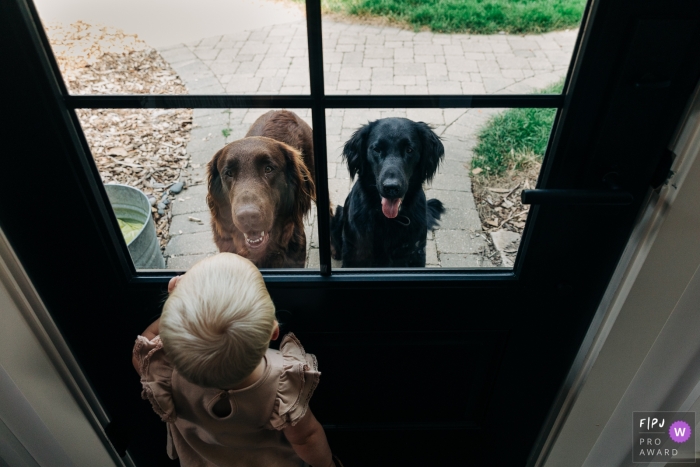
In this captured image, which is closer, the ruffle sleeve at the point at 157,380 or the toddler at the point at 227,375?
the toddler at the point at 227,375

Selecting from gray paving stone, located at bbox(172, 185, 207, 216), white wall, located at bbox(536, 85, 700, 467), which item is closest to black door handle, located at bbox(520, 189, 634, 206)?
white wall, located at bbox(536, 85, 700, 467)

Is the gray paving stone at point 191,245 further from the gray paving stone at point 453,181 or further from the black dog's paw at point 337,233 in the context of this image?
the gray paving stone at point 453,181

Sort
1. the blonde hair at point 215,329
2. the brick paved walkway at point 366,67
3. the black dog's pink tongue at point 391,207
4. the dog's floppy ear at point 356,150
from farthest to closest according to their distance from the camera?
1. the black dog's pink tongue at point 391,207
2. the dog's floppy ear at point 356,150
3. the brick paved walkway at point 366,67
4. the blonde hair at point 215,329

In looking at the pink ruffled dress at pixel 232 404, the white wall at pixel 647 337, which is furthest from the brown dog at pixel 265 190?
the white wall at pixel 647 337

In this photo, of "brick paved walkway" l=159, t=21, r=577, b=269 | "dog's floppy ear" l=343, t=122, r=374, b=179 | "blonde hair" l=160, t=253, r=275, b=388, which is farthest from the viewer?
"dog's floppy ear" l=343, t=122, r=374, b=179

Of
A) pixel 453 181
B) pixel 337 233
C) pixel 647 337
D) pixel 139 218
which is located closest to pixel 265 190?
pixel 337 233

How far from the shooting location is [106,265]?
0.99m

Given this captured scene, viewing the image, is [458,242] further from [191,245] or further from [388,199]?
[191,245]

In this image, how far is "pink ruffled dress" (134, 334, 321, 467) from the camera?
0.83 m

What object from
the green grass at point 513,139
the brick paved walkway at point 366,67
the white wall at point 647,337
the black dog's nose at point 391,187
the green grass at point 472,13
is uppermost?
the green grass at point 472,13

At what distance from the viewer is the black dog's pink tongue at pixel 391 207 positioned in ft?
3.28

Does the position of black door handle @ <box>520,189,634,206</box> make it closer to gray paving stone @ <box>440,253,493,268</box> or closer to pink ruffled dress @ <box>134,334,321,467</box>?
gray paving stone @ <box>440,253,493,268</box>

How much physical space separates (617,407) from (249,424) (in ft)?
2.89

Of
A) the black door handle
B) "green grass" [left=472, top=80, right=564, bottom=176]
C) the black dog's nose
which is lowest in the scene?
the black dog's nose
